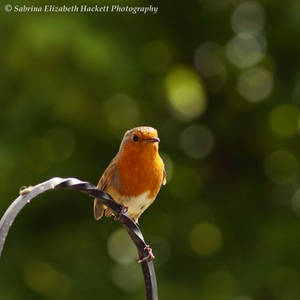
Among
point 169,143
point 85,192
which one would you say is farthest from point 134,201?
point 169,143

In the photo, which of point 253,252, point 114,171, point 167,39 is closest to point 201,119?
point 167,39

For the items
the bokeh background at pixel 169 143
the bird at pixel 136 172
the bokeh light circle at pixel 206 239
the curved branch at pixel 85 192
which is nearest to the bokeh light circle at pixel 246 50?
the bokeh background at pixel 169 143

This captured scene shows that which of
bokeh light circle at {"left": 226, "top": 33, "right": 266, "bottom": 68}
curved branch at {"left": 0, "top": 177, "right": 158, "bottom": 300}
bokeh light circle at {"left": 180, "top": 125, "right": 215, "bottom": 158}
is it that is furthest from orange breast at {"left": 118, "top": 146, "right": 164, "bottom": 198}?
bokeh light circle at {"left": 226, "top": 33, "right": 266, "bottom": 68}

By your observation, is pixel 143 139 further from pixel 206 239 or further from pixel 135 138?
pixel 206 239

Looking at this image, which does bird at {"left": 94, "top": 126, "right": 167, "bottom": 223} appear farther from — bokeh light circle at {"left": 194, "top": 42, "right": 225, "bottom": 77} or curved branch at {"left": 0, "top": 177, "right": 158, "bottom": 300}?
bokeh light circle at {"left": 194, "top": 42, "right": 225, "bottom": 77}

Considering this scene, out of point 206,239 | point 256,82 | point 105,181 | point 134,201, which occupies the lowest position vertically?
point 206,239

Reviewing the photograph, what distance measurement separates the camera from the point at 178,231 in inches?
254

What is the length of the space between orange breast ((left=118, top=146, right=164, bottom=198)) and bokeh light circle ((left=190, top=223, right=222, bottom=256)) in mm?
2810

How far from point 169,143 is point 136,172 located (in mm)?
2763

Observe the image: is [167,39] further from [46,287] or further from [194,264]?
[46,287]

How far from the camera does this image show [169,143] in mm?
6543

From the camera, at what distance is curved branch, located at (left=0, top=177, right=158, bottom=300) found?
211 centimetres

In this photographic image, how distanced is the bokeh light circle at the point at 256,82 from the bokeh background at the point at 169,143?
0.04 feet

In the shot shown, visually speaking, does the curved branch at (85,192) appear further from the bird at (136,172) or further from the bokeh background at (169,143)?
the bokeh background at (169,143)
